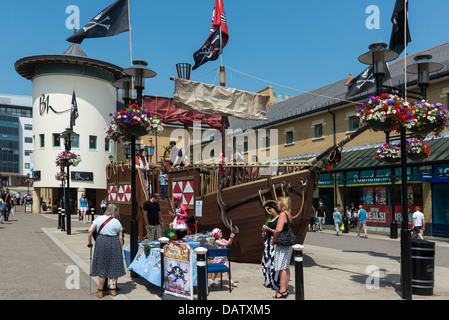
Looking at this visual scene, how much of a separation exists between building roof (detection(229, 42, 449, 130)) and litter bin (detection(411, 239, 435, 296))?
12780 mm

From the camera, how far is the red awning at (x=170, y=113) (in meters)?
16.4

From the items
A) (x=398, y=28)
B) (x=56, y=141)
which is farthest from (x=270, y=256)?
(x=56, y=141)

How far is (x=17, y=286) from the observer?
7664mm

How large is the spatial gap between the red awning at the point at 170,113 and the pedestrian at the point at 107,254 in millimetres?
9522

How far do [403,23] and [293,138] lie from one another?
58.7 ft

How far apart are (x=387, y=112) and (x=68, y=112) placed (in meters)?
35.4

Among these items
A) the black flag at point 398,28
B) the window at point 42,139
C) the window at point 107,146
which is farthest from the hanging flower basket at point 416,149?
the window at point 42,139

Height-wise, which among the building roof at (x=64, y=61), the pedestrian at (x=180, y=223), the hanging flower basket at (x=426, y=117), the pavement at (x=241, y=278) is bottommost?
the pavement at (x=241, y=278)

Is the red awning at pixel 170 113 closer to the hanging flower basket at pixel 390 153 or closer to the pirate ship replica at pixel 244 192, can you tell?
the pirate ship replica at pixel 244 192

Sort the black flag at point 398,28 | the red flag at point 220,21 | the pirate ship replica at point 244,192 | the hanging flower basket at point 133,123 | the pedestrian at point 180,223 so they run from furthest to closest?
the red flag at point 220,21
the black flag at point 398,28
the pedestrian at point 180,223
the pirate ship replica at point 244,192
the hanging flower basket at point 133,123

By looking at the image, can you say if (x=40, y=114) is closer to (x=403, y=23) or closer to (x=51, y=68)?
(x=51, y=68)

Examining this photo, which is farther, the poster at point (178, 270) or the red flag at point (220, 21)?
the red flag at point (220, 21)

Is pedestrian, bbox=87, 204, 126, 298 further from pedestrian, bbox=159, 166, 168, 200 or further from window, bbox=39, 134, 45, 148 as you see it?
window, bbox=39, 134, 45, 148
